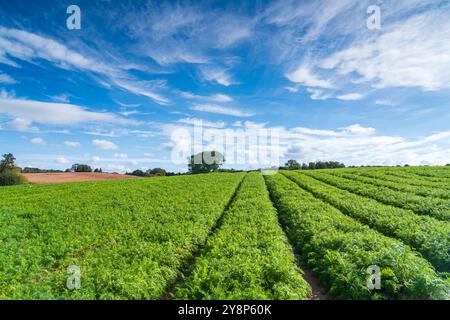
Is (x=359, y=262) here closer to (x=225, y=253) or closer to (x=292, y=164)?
(x=225, y=253)

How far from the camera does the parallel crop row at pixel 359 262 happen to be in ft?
24.5

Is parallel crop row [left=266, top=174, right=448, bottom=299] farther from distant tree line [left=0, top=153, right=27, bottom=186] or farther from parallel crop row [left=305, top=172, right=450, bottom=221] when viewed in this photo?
distant tree line [left=0, top=153, right=27, bottom=186]

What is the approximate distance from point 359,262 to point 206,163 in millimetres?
106540

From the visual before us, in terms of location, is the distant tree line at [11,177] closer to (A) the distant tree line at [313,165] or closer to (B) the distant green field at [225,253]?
(B) the distant green field at [225,253]

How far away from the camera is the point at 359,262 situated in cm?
883

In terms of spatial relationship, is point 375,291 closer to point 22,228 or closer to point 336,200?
point 336,200

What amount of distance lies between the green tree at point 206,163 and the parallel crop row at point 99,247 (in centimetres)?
9260

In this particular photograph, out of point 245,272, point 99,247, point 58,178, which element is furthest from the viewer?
point 58,178

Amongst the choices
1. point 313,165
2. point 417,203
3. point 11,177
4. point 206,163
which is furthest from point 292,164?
point 417,203

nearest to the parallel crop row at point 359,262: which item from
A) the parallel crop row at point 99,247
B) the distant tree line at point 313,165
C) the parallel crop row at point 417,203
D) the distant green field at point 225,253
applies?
the distant green field at point 225,253
